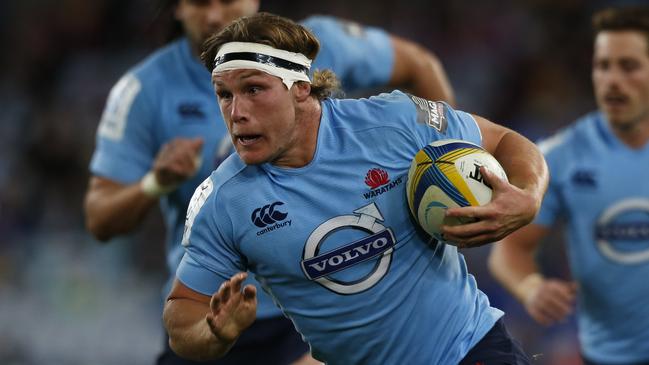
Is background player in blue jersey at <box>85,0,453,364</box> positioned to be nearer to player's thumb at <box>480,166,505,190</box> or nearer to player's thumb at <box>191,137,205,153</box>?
player's thumb at <box>191,137,205,153</box>

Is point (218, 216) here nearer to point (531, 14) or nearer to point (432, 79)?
point (432, 79)

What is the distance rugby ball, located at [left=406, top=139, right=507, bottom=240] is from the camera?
163 inches

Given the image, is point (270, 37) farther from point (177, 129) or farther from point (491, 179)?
point (177, 129)

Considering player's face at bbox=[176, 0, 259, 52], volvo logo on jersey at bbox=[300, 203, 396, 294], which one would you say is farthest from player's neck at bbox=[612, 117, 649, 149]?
volvo logo on jersey at bbox=[300, 203, 396, 294]

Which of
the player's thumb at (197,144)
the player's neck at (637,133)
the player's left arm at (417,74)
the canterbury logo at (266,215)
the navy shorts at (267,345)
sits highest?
the canterbury logo at (266,215)

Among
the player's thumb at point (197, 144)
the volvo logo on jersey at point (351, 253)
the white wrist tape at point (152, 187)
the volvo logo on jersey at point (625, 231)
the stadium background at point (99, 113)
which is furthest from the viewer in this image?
the stadium background at point (99, 113)

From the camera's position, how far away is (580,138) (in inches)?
273

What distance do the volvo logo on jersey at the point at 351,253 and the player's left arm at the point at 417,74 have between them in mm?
2412

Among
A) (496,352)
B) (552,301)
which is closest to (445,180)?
(496,352)

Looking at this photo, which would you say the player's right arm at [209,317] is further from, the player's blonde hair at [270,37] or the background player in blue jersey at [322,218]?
the player's blonde hair at [270,37]

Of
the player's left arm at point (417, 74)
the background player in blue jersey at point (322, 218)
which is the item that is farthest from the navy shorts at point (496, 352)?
the player's left arm at point (417, 74)

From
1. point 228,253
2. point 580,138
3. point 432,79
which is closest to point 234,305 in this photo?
point 228,253

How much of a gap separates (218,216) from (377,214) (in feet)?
1.95

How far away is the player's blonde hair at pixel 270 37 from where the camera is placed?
439 cm
